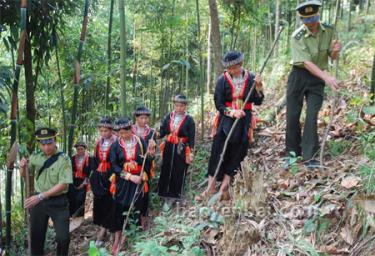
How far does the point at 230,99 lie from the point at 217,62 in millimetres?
2386

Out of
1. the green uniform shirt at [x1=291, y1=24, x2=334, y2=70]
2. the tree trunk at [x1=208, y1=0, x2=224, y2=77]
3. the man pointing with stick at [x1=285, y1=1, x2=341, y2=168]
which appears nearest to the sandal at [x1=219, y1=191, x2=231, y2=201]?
the man pointing with stick at [x1=285, y1=1, x2=341, y2=168]

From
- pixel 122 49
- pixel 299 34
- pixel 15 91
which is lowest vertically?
pixel 15 91

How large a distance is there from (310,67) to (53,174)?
2.92 meters

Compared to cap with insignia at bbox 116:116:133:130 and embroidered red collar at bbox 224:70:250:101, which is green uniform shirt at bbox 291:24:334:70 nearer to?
embroidered red collar at bbox 224:70:250:101

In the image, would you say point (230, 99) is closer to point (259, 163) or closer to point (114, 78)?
point (259, 163)

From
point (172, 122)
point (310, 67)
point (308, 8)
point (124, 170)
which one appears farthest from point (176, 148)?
point (308, 8)

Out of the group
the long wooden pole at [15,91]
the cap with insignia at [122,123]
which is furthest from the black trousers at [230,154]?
the long wooden pole at [15,91]

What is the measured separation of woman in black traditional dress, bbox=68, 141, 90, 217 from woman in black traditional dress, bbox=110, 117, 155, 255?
94 centimetres

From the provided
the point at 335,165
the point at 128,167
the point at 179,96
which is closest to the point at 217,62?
the point at 179,96

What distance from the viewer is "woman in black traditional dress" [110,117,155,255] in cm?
473

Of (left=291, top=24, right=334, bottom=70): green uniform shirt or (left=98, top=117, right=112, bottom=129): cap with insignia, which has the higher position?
(left=291, top=24, right=334, bottom=70): green uniform shirt

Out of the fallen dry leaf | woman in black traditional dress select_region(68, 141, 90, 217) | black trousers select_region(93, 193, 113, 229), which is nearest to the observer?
the fallen dry leaf

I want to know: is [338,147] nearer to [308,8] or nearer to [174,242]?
[308,8]

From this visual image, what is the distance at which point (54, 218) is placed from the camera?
4.55m
